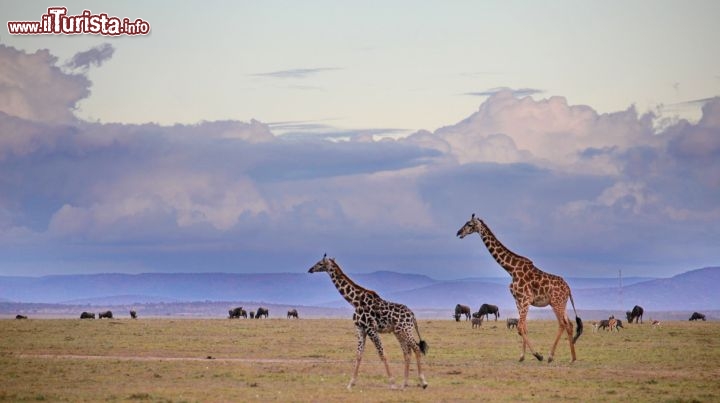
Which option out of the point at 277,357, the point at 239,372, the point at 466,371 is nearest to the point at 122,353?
the point at 277,357

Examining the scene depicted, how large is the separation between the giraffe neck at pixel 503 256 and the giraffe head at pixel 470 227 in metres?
0.20

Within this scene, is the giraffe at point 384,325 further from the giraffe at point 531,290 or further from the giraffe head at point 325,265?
the giraffe at point 531,290

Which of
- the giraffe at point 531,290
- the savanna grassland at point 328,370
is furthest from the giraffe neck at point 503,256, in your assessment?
the savanna grassland at point 328,370

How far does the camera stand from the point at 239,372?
3375 cm

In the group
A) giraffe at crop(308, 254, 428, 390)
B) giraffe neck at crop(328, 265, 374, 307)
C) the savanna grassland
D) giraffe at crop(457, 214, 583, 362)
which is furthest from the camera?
giraffe at crop(457, 214, 583, 362)

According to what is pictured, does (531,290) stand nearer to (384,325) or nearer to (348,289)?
(348,289)

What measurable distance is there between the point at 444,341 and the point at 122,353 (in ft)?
54.5

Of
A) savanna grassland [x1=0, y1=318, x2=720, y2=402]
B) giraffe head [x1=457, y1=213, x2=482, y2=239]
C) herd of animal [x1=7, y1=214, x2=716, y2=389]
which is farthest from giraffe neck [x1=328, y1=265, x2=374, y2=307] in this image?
giraffe head [x1=457, y1=213, x2=482, y2=239]

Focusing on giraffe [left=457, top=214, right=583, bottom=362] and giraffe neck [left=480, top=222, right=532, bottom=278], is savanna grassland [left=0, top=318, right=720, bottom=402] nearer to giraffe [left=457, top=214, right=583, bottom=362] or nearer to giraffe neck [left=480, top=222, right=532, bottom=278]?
giraffe [left=457, top=214, right=583, bottom=362]

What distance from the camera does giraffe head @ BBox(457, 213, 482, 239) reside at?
39031mm

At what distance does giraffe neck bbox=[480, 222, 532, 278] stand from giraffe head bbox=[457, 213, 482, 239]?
20cm

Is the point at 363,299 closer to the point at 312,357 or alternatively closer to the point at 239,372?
the point at 239,372

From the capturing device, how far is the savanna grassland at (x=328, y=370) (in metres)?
28.1

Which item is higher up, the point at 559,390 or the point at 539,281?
the point at 539,281
